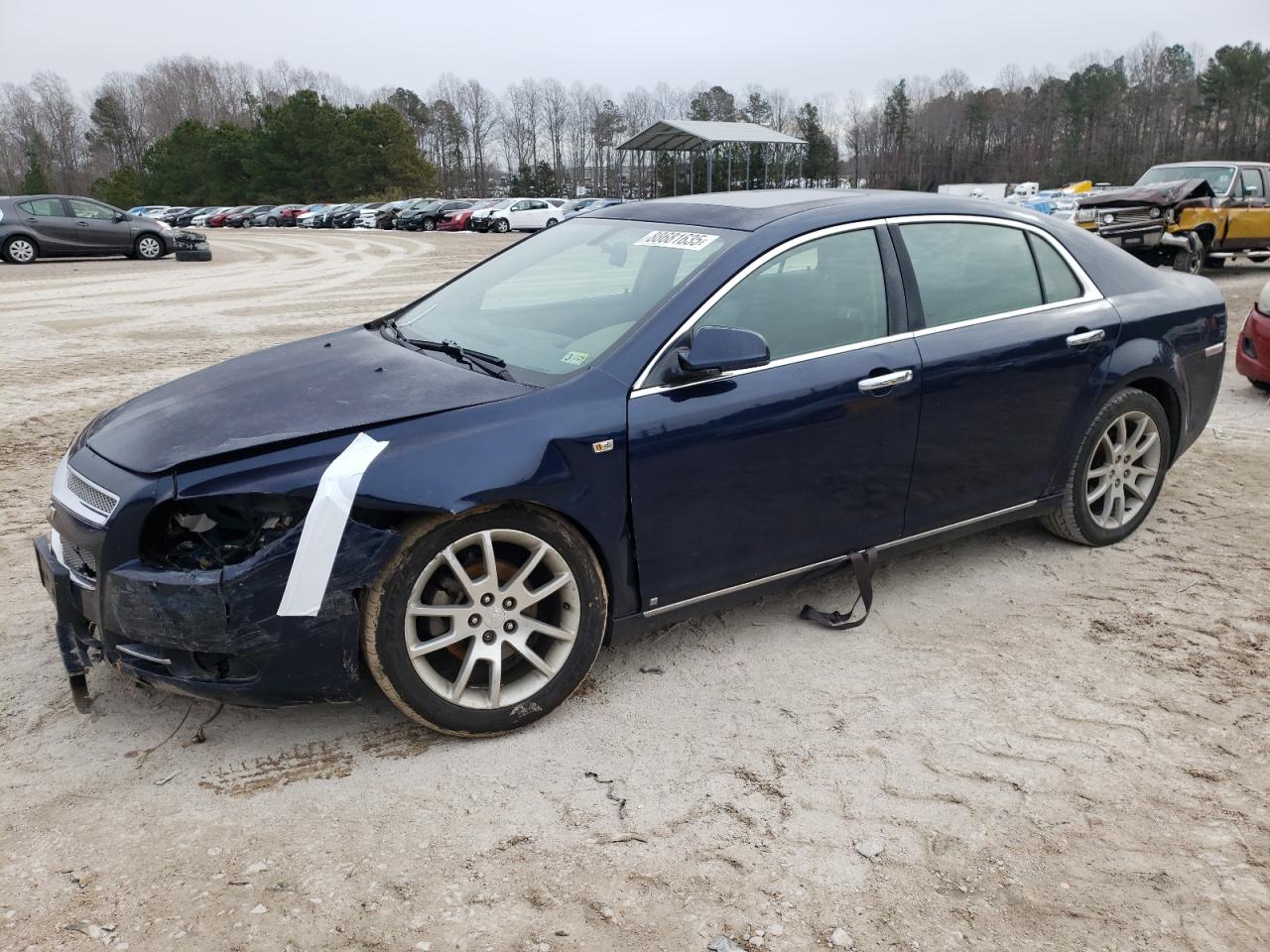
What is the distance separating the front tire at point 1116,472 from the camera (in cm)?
453

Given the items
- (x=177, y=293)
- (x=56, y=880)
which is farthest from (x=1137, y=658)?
(x=177, y=293)

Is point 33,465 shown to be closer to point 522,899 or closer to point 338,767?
point 338,767

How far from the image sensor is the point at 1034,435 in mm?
4254

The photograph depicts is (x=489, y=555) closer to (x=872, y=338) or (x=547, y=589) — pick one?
(x=547, y=589)

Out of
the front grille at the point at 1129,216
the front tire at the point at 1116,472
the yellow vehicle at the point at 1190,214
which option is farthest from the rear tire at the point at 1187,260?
the front tire at the point at 1116,472

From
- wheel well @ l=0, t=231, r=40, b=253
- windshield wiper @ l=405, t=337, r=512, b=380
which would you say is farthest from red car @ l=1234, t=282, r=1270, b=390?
wheel well @ l=0, t=231, r=40, b=253

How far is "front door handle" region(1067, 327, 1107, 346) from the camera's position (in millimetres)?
4277

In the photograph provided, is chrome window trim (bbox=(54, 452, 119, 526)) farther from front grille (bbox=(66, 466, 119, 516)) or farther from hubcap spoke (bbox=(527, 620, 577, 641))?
hubcap spoke (bbox=(527, 620, 577, 641))

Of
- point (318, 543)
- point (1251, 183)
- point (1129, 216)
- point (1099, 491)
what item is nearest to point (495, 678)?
point (318, 543)

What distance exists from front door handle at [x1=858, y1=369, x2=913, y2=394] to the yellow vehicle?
14.0 meters

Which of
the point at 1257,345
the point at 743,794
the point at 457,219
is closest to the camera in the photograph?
the point at 743,794

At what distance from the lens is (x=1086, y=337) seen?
433 centimetres

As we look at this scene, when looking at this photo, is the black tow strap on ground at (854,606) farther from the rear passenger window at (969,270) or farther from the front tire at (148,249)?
the front tire at (148,249)

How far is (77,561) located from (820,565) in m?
2.52
